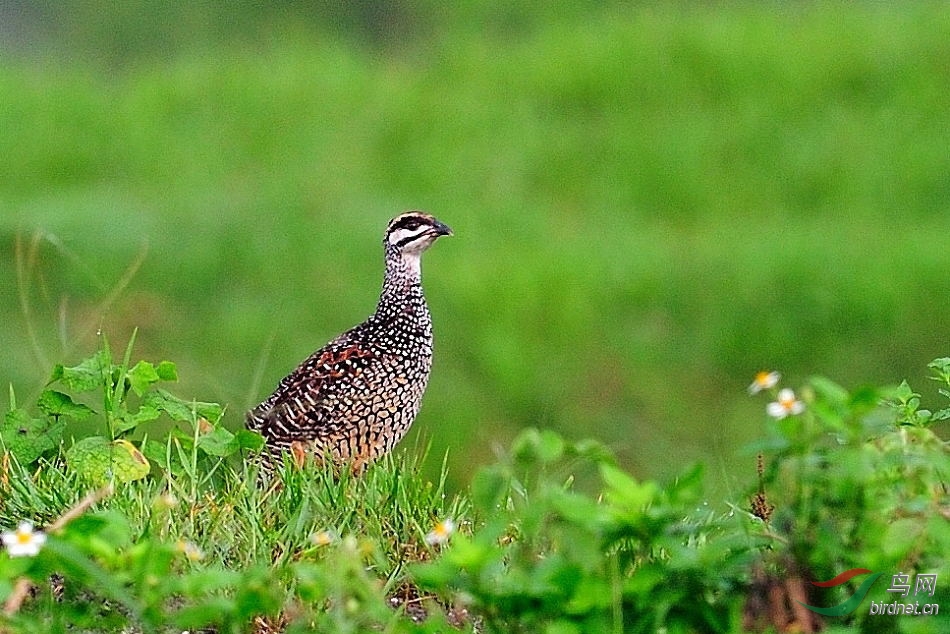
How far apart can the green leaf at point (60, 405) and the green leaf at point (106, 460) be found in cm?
21

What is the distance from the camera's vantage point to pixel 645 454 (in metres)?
8.62

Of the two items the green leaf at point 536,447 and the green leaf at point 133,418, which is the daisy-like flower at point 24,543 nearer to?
the green leaf at point 536,447

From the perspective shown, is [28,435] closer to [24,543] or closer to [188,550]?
Answer: [188,550]

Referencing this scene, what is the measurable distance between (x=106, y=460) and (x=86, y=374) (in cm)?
33

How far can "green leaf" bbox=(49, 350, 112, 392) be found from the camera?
177 inches

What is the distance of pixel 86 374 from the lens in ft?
14.9

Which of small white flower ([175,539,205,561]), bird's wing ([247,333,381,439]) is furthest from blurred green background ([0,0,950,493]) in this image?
small white flower ([175,539,205,561])

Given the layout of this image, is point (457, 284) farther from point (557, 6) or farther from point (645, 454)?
point (557, 6)

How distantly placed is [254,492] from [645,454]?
4.75 metres

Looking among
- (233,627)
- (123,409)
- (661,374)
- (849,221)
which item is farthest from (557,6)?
(233,627)

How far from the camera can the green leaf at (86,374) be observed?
450 centimetres

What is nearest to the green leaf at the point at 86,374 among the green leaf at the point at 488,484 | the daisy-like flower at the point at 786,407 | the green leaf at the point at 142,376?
the green leaf at the point at 142,376

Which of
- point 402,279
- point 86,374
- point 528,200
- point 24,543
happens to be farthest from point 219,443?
point 528,200

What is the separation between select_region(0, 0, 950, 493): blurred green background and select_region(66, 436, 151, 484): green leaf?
3.41 meters
